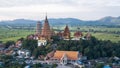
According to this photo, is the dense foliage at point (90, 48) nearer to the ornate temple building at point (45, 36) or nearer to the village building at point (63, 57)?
the village building at point (63, 57)

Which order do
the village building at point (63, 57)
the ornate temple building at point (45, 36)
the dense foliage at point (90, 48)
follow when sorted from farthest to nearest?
the ornate temple building at point (45, 36) → the dense foliage at point (90, 48) → the village building at point (63, 57)

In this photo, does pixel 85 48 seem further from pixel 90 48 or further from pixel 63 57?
pixel 63 57

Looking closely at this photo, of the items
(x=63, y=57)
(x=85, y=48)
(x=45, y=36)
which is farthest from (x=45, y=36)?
(x=63, y=57)

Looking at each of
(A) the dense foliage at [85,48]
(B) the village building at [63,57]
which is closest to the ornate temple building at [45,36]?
(A) the dense foliage at [85,48]

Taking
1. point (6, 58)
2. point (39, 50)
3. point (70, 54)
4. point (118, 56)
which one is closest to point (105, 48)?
point (118, 56)

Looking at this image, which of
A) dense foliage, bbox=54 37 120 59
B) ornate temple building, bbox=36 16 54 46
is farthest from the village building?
ornate temple building, bbox=36 16 54 46

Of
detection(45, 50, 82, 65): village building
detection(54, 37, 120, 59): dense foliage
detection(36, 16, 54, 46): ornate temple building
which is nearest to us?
detection(45, 50, 82, 65): village building

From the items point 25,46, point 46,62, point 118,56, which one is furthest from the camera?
point 25,46

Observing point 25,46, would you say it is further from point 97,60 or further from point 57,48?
point 97,60

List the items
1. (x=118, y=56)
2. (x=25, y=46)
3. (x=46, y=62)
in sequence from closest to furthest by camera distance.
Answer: (x=46, y=62)
(x=118, y=56)
(x=25, y=46)

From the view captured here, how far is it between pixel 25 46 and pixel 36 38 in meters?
2.66

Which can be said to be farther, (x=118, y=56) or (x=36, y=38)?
(x=36, y=38)

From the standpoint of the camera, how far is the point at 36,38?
51.5m

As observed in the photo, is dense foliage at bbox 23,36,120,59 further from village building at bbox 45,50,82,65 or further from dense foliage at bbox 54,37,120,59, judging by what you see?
village building at bbox 45,50,82,65
